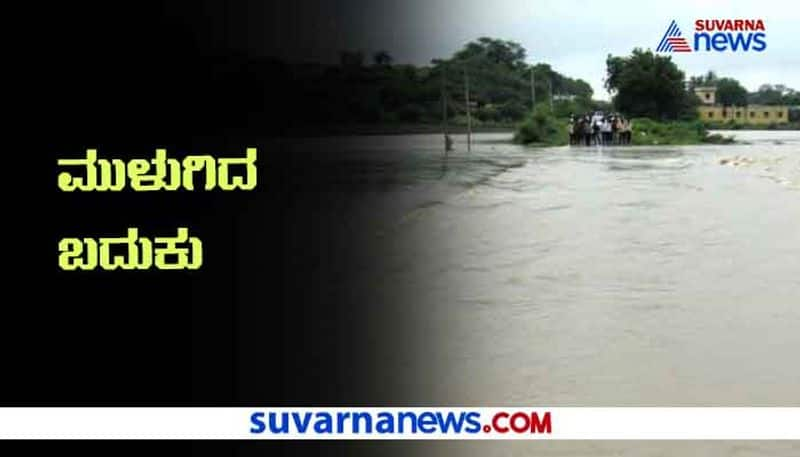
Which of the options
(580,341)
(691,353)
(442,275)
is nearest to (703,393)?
(691,353)

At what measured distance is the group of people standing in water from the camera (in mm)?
2611

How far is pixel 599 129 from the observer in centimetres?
266

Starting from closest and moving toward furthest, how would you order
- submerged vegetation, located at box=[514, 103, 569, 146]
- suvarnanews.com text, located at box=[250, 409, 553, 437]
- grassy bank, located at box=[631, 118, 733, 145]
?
suvarnanews.com text, located at box=[250, 409, 553, 437] < grassy bank, located at box=[631, 118, 733, 145] < submerged vegetation, located at box=[514, 103, 569, 146]

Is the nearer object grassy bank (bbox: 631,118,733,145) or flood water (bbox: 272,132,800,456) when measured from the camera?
flood water (bbox: 272,132,800,456)

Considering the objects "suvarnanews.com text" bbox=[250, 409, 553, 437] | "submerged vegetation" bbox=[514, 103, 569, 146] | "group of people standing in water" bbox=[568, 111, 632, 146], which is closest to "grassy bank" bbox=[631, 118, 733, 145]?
"group of people standing in water" bbox=[568, 111, 632, 146]

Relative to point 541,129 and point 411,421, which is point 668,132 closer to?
point 541,129

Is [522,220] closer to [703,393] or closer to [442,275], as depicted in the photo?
[442,275]

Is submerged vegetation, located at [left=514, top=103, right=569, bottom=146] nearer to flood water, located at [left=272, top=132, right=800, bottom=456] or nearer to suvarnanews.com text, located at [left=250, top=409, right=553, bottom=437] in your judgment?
flood water, located at [left=272, top=132, right=800, bottom=456]

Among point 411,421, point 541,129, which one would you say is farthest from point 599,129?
point 411,421

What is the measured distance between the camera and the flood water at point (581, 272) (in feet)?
6.38

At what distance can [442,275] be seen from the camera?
8.13ft

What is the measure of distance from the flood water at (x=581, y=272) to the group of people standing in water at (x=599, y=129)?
48 millimetres

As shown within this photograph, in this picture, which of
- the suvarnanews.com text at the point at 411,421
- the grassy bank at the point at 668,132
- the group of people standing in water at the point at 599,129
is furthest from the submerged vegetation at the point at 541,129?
the suvarnanews.com text at the point at 411,421

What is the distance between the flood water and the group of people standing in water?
0.16ft
